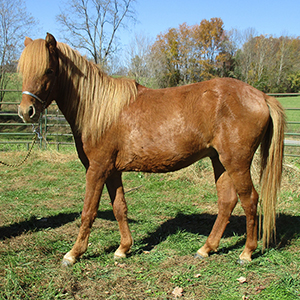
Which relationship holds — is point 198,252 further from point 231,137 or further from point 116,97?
point 116,97

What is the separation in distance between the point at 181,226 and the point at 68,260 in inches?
70.7

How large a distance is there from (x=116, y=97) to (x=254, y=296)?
2.40 meters

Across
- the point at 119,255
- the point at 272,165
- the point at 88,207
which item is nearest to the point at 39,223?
the point at 88,207

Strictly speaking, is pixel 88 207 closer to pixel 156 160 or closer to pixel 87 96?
pixel 156 160

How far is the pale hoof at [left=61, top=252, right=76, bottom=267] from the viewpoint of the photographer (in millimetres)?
2758

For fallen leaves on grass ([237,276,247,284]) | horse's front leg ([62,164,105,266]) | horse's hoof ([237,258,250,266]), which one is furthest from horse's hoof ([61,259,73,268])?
horse's hoof ([237,258,250,266])

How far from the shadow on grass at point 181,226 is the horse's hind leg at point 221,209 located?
0.28 metres

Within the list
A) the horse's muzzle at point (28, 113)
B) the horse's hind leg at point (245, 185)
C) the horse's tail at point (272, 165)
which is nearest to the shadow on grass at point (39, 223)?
the horse's muzzle at point (28, 113)

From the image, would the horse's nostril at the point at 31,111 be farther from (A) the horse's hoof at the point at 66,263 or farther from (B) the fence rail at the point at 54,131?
(B) the fence rail at the point at 54,131

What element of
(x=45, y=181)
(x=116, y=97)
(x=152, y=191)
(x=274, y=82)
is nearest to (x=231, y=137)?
(x=116, y=97)

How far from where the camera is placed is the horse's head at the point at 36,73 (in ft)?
8.25

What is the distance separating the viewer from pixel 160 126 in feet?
9.10

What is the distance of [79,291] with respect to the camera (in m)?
2.35

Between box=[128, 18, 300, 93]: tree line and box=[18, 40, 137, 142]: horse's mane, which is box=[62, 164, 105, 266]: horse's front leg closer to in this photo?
box=[18, 40, 137, 142]: horse's mane
